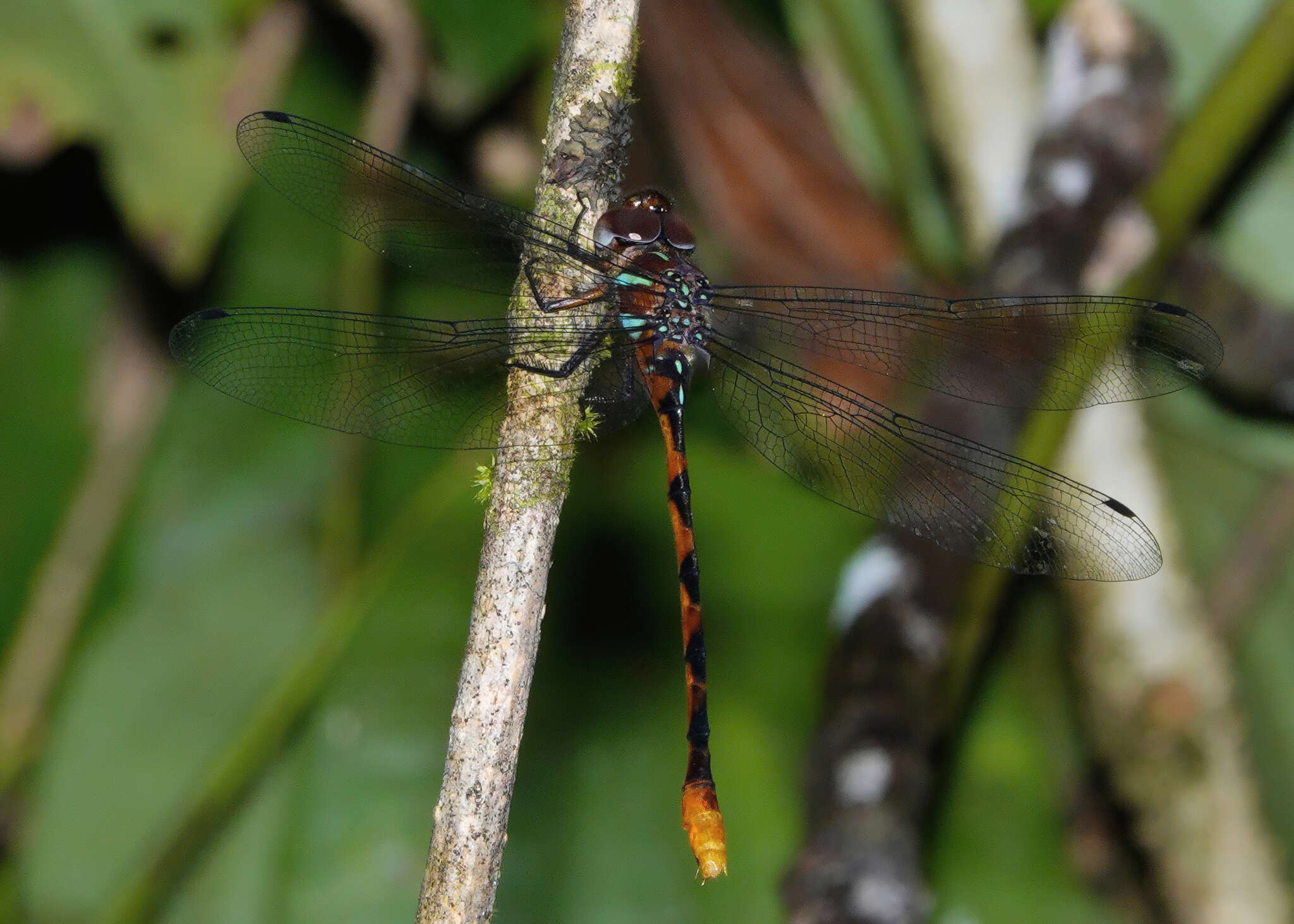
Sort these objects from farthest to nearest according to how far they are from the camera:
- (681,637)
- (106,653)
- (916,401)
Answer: (916,401), (106,653), (681,637)

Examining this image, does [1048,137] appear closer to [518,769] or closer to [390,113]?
[390,113]

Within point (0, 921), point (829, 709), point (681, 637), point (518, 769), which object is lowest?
point (0, 921)

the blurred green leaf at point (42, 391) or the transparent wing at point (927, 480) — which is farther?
the blurred green leaf at point (42, 391)

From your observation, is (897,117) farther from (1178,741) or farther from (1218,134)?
(1178,741)

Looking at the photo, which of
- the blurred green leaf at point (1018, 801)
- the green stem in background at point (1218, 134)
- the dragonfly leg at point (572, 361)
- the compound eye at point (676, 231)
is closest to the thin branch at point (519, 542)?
the dragonfly leg at point (572, 361)

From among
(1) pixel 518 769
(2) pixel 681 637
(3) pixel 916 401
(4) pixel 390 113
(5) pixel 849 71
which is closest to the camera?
(1) pixel 518 769

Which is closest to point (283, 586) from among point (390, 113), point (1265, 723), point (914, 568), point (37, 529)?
point (37, 529)

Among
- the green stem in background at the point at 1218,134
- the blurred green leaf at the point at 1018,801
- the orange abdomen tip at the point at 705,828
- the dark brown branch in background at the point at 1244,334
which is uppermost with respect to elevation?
the green stem in background at the point at 1218,134

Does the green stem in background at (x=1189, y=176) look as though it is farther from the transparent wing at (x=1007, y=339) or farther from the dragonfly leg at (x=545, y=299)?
the dragonfly leg at (x=545, y=299)
